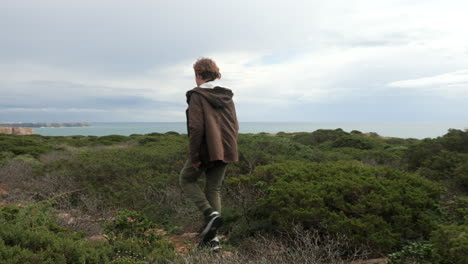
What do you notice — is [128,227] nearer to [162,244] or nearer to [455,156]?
[162,244]

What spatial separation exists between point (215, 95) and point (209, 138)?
466mm

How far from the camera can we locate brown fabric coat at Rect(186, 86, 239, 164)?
132 inches

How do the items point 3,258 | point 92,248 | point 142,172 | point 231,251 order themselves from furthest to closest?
point 142,172 → point 231,251 → point 92,248 → point 3,258

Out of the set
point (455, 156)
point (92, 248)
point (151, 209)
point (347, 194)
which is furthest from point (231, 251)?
point (455, 156)

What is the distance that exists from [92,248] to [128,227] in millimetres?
689

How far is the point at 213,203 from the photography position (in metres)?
3.68

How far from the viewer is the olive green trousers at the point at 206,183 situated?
3.62m

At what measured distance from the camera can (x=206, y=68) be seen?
11.6 ft

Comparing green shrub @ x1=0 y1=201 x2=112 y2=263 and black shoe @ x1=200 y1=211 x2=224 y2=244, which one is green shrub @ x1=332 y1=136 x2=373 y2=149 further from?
green shrub @ x1=0 y1=201 x2=112 y2=263

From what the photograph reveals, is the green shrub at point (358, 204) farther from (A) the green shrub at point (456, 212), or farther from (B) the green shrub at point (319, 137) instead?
(B) the green shrub at point (319, 137)

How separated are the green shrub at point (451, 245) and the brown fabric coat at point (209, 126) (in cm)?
202

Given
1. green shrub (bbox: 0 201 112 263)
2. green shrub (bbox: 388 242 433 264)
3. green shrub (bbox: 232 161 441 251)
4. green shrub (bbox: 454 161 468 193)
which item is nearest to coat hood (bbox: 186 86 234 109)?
green shrub (bbox: 232 161 441 251)

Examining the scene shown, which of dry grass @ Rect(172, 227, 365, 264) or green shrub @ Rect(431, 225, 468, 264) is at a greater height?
green shrub @ Rect(431, 225, 468, 264)

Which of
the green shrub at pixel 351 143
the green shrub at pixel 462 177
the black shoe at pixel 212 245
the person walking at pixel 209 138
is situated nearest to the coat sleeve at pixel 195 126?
the person walking at pixel 209 138
